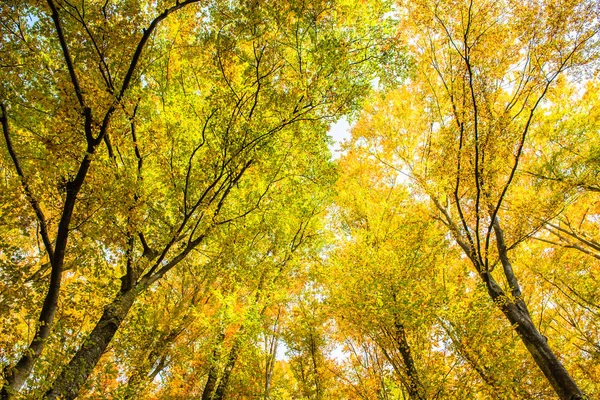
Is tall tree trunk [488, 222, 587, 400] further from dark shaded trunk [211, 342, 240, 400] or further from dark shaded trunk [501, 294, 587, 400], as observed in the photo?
dark shaded trunk [211, 342, 240, 400]

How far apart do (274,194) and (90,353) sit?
13.2 ft

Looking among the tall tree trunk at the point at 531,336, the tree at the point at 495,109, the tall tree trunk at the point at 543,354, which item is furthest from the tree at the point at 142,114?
the tall tree trunk at the point at 543,354

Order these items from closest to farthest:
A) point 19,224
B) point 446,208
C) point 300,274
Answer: point 19,224 < point 446,208 < point 300,274

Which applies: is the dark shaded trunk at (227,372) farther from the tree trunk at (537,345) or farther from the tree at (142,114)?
the tree trunk at (537,345)

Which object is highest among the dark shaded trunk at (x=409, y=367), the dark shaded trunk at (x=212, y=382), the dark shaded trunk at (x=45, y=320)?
the dark shaded trunk at (x=212, y=382)

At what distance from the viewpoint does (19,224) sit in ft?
13.2

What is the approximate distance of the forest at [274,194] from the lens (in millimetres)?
3822

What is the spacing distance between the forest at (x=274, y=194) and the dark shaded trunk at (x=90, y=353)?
0.03m

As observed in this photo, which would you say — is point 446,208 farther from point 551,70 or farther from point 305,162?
point 305,162

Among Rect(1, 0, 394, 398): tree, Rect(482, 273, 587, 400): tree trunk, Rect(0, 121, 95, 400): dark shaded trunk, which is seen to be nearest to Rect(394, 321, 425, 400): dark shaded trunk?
Rect(482, 273, 587, 400): tree trunk

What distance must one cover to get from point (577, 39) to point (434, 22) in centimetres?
246

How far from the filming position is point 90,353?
408 cm

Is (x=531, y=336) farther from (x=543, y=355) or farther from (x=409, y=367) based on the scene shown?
(x=409, y=367)

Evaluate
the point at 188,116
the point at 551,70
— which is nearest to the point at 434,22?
the point at 551,70
